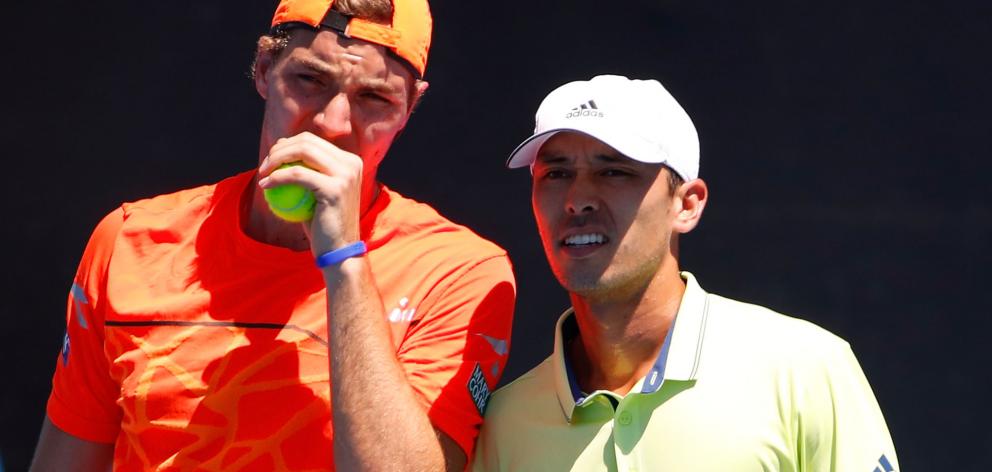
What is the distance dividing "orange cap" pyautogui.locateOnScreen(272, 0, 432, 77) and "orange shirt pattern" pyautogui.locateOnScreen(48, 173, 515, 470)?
0.26 m

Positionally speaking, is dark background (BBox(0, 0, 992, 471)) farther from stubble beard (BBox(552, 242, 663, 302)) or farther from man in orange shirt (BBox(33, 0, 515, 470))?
stubble beard (BBox(552, 242, 663, 302))

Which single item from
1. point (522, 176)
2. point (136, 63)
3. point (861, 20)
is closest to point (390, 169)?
point (522, 176)

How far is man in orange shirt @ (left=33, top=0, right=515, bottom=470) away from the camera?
2.34 m

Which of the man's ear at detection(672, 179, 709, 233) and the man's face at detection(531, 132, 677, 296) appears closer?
the man's face at detection(531, 132, 677, 296)

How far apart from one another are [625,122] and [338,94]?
459 millimetres

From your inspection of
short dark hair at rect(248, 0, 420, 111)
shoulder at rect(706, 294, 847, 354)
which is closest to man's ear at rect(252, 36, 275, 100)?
short dark hair at rect(248, 0, 420, 111)

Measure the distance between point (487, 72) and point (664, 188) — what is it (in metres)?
1.50

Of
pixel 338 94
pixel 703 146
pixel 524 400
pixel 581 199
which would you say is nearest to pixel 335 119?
pixel 338 94

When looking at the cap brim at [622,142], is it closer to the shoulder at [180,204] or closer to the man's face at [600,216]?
the man's face at [600,216]

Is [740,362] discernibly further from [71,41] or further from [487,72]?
[71,41]

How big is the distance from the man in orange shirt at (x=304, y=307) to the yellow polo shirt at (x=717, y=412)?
0.37 ft

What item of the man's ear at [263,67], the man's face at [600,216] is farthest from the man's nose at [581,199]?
the man's ear at [263,67]

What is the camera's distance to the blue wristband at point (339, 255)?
2344 mm

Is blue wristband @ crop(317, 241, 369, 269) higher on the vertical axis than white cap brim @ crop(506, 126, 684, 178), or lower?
lower
